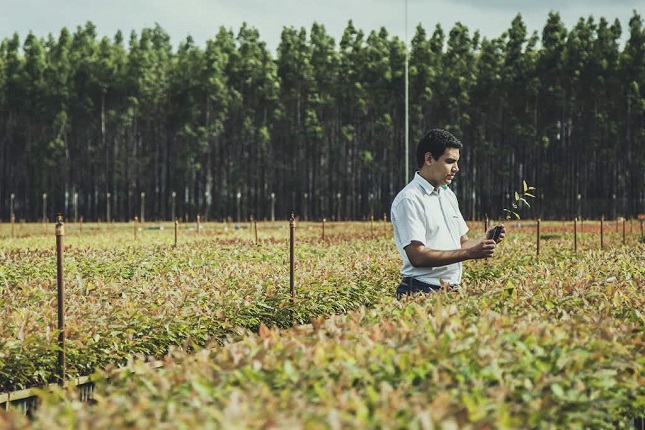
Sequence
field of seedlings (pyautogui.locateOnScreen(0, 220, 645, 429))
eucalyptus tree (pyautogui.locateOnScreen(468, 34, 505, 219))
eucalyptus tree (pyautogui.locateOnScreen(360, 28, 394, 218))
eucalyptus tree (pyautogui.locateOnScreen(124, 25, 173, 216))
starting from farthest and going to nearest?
eucalyptus tree (pyautogui.locateOnScreen(360, 28, 394, 218))
eucalyptus tree (pyautogui.locateOnScreen(468, 34, 505, 219))
eucalyptus tree (pyautogui.locateOnScreen(124, 25, 173, 216))
field of seedlings (pyautogui.locateOnScreen(0, 220, 645, 429))

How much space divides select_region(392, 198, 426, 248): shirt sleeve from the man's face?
23cm

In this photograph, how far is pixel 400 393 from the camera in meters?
2.93

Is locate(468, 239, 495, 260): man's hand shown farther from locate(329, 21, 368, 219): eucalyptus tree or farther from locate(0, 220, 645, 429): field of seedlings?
locate(329, 21, 368, 219): eucalyptus tree

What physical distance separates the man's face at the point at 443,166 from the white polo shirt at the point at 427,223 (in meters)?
0.08

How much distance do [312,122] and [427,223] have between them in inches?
1587

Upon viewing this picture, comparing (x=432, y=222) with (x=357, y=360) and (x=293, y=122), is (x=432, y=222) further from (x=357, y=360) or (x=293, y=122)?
(x=293, y=122)

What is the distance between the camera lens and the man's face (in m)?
4.83

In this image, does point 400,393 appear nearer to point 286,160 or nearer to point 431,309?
point 431,309

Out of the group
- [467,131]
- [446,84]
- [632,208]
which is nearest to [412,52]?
[446,84]

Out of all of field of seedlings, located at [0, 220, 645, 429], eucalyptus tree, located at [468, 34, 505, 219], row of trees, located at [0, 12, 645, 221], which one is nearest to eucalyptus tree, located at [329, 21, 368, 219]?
row of trees, located at [0, 12, 645, 221]

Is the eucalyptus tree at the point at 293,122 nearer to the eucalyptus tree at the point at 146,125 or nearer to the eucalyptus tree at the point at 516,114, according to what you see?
the eucalyptus tree at the point at 146,125

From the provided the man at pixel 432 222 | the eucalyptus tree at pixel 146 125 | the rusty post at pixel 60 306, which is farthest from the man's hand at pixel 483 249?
the eucalyptus tree at pixel 146 125

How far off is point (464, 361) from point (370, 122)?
45.2m

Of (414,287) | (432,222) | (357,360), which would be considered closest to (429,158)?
(432,222)
